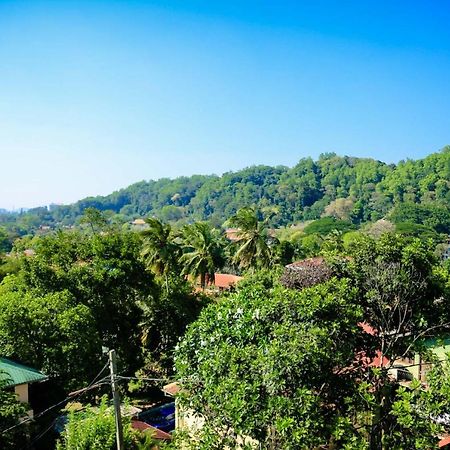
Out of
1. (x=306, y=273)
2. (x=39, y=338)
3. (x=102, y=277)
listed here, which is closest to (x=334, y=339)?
(x=306, y=273)

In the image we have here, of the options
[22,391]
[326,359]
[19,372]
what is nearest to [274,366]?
[326,359]

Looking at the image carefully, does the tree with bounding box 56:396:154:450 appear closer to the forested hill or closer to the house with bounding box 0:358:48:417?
the house with bounding box 0:358:48:417

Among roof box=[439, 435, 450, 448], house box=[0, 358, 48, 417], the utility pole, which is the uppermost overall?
the utility pole

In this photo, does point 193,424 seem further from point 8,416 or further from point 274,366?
point 8,416

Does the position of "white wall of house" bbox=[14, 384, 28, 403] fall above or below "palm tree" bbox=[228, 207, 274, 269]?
below

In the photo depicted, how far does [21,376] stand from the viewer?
13742 mm

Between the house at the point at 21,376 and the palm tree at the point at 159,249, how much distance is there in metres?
11.9

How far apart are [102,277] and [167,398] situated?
643 centimetres

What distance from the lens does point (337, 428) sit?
7145 mm

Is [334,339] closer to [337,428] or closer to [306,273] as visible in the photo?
[337,428]

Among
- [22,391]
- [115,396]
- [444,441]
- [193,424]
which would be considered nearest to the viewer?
[115,396]

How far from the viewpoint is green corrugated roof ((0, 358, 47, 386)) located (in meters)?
13.6

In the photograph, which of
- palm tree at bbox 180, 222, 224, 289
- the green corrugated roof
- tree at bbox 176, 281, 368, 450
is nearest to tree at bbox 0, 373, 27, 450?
the green corrugated roof

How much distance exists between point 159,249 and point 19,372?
42.8 ft
